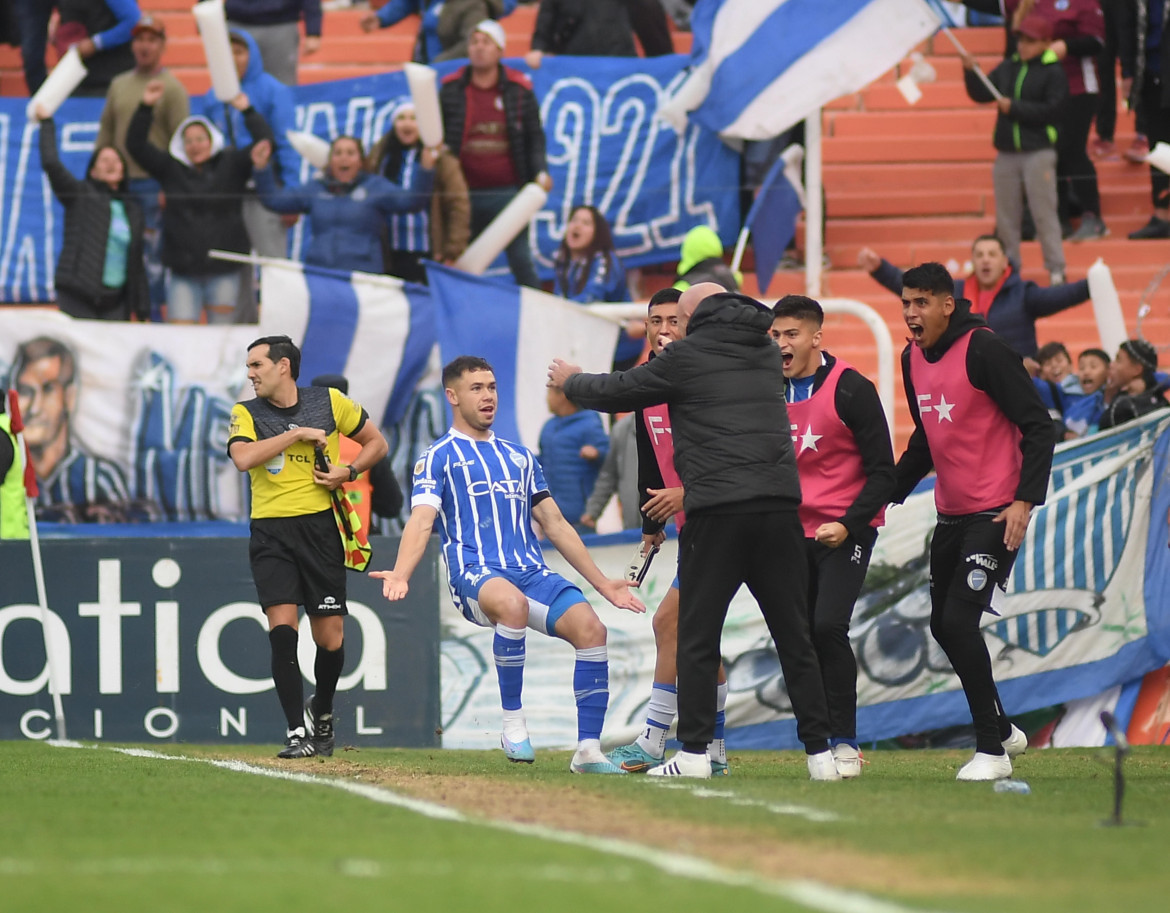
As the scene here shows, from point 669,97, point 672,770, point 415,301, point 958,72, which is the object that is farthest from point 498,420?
point 958,72

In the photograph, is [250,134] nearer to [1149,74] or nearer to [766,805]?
[1149,74]

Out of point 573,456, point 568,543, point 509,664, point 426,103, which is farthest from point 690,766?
point 426,103

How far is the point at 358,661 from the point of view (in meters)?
11.4

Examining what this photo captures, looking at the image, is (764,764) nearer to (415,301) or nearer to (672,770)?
(672,770)

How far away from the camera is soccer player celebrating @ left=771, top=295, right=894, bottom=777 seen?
835 centimetres

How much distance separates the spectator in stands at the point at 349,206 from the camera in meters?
14.4

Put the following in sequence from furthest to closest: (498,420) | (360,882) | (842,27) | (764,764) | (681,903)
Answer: (842,27), (498,420), (764,764), (360,882), (681,903)

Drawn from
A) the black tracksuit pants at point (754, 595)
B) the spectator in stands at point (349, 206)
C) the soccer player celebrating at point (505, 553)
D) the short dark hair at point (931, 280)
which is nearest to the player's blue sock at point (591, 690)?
the soccer player celebrating at point (505, 553)

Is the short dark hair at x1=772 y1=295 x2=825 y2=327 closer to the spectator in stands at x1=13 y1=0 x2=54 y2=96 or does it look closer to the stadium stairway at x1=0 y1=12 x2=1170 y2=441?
the stadium stairway at x1=0 y1=12 x2=1170 y2=441

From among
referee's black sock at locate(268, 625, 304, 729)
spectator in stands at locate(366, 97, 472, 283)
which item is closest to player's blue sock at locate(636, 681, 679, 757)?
referee's black sock at locate(268, 625, 304, 729)

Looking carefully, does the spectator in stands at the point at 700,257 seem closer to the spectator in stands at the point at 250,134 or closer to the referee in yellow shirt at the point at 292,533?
the referee in yellow shirt at the point at 292,533

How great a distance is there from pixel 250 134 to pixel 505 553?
7.79 meters

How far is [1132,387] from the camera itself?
1215 cm

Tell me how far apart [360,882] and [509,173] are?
11.0 metres
